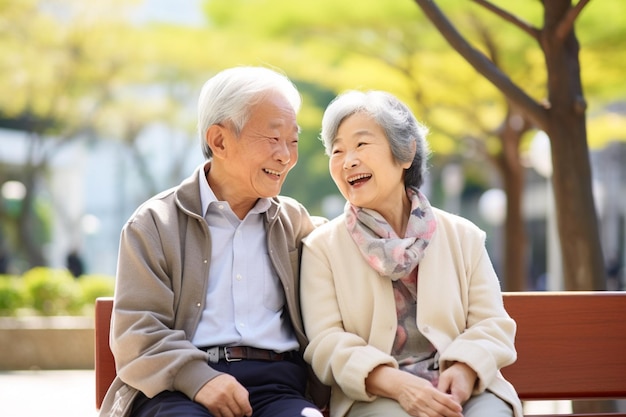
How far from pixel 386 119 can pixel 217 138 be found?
609 mm

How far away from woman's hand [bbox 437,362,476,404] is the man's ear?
110cm

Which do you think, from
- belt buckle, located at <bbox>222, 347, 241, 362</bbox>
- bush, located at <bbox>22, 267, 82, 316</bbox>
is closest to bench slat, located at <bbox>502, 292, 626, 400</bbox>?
belt buckle, located at <bbox>222, 347, 241, 362</bbox>

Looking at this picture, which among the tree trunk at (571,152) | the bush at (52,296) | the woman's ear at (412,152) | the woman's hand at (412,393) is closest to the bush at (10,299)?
the bush at (52,296)

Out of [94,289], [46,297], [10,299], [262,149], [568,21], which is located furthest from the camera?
[94,289]

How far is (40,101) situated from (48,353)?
31.9ft

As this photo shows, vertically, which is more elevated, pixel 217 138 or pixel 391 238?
pixel 217 138

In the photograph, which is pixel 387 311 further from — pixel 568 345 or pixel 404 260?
pixel 568 345

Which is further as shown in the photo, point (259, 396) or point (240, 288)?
point (240, 288)

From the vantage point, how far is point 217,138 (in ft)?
11.5

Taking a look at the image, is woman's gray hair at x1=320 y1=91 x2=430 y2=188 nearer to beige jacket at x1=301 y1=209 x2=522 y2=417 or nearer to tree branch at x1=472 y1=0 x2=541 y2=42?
beige jacket at x1=301 y1=209 x2=522 y2=417

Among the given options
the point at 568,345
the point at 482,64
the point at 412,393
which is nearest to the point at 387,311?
the point at 412,393

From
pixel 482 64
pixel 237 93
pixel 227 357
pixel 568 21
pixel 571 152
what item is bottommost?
pixel 227 357

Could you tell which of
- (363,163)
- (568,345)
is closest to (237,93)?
(363,163)

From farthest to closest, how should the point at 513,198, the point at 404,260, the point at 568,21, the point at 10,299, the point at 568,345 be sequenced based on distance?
the point at 513,198 → the point at 10,299 → the point at 568,21 → the point at 568,345 → the point at 404,260
